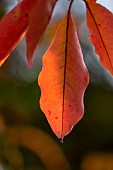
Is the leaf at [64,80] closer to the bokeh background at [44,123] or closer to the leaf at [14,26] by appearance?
the leaf at [14,26]

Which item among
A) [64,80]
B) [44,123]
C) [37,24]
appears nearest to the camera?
[37,24]

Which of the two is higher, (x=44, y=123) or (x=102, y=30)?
(x=102, y=30)

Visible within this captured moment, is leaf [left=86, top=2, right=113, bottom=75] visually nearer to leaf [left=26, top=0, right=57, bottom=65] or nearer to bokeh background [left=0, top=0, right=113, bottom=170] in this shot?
leaf [left=26, top=0, right=57, bottom=65]

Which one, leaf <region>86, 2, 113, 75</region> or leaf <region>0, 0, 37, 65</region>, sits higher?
leaf <region>0, 0, 37, 65</region>

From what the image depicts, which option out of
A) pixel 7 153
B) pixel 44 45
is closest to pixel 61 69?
pixel 7 153

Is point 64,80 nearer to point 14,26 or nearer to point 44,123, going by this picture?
point 14,26

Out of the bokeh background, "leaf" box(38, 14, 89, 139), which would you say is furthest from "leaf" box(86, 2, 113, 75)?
the bokeh background

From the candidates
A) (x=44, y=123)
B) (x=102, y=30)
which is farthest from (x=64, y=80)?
(x=44, y=123)
